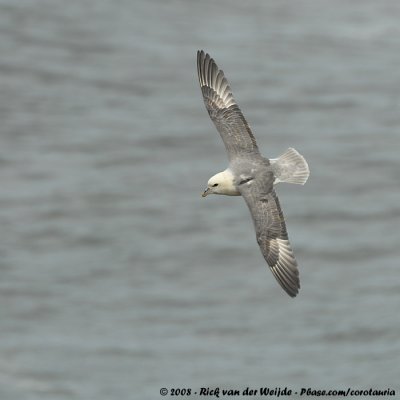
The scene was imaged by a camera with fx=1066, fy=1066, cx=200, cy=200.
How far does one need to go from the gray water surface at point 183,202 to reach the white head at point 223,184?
15.3 meters

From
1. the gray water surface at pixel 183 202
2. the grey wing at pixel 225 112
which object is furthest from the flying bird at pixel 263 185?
the gray water surface at pixel 183 202

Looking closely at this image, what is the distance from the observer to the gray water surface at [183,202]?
2797cm

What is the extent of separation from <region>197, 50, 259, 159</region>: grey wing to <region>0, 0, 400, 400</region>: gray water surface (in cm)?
1446

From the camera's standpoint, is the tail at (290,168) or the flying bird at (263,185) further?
the tail at (290,168)

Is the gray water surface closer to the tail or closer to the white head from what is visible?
the tail

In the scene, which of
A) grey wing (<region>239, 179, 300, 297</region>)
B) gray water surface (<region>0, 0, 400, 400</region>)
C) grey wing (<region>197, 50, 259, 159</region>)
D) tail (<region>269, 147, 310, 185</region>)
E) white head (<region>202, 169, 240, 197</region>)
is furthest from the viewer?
gray water surface (<region>0, 0, 400, 400</region>)

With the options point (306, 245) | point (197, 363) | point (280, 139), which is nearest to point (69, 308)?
point (197, 363)

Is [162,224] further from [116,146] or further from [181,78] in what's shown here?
[181,78]

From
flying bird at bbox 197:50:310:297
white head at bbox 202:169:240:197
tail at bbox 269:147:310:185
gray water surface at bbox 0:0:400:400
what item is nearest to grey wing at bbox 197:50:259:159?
flying bird at bbox 197:50:310:297

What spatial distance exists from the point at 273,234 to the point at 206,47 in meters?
30.8

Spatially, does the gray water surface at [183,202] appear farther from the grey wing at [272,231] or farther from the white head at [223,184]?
the white head at [223,184]

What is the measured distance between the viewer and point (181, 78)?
1622 inches

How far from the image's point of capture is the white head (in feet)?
39.1

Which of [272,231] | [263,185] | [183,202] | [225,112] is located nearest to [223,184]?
[263,185]
